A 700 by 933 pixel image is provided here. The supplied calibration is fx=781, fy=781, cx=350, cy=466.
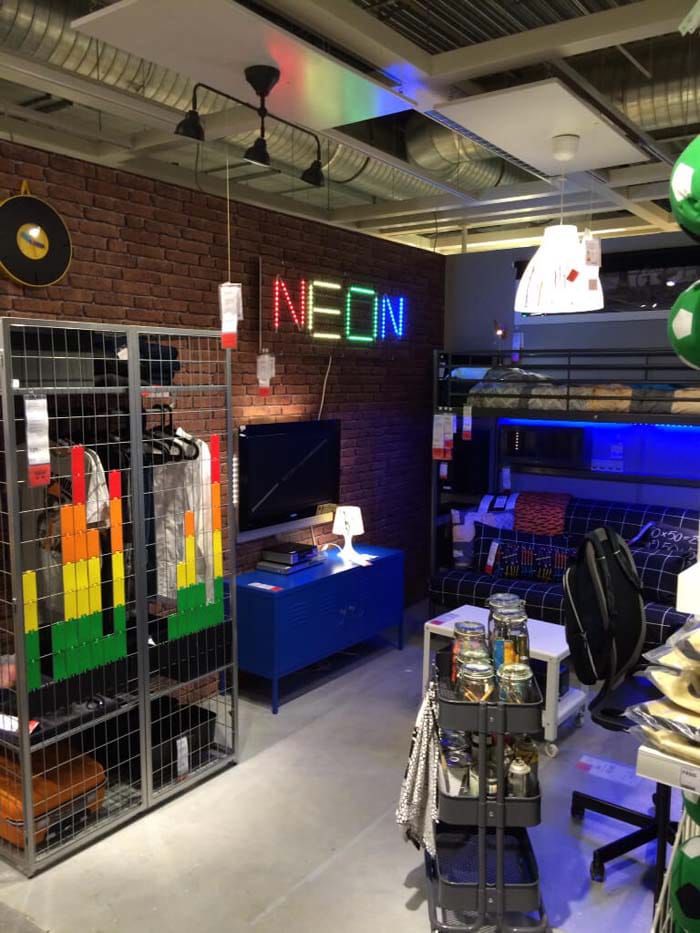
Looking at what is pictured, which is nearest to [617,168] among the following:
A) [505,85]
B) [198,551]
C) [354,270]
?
[505,85]

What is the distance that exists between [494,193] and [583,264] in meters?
1.77

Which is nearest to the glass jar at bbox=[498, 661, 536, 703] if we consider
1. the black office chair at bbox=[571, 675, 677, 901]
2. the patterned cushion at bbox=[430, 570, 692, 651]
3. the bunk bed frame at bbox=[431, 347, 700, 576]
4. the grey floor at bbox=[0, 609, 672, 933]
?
the black office chair at bbox=[571, 675, 677, 901]

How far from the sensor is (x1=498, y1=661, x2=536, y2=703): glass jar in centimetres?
243

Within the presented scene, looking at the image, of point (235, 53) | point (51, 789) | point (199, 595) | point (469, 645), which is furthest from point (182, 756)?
point (235, 53)

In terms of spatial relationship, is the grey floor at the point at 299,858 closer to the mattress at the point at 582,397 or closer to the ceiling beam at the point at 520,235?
the mattress at the point at 582,397

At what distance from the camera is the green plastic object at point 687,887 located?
1380mm

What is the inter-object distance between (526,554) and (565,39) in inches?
139

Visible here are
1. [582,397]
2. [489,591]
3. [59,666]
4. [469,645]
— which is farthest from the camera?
[489,591]

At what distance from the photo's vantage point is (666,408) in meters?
4.77

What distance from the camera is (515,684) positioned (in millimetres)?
2438

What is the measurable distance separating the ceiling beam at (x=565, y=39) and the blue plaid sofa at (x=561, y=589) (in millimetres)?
3095

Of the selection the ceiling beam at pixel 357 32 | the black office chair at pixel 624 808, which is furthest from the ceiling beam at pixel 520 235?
the black office chair at pixel 624 808

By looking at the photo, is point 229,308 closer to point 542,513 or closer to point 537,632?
point 537,632

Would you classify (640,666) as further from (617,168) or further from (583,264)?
(617,168)
